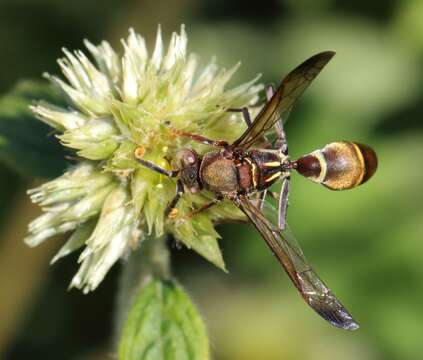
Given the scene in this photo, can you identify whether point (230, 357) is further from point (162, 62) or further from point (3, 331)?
A: point (162, 62)

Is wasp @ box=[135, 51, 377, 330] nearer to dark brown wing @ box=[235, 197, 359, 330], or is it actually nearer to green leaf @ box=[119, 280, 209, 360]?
dark brown wing @ box=[235, 197, 359, 330]

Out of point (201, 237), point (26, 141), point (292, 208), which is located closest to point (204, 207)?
point (201, 237)

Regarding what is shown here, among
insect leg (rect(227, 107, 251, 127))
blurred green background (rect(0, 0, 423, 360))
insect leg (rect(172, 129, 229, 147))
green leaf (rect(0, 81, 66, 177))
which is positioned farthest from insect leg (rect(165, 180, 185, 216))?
blurred green background (rect(0, 0, 423, 360))

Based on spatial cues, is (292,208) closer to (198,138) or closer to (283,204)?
(283,204)

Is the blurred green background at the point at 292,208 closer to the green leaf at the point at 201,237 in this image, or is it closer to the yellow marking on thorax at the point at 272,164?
the green leaf at the point at 201,237

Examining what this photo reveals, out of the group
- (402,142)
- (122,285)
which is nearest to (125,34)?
(402,142)

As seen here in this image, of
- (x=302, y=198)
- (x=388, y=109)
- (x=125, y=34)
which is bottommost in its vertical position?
(x=302, y=198)
